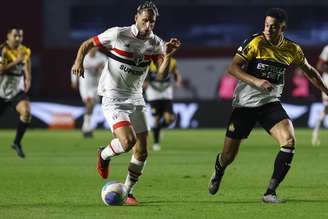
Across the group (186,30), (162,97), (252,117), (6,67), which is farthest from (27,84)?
(186,30)

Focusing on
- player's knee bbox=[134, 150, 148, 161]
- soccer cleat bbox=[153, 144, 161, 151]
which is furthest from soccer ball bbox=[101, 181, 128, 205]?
soccer cleat bbox=[153, 144, 161, 151]

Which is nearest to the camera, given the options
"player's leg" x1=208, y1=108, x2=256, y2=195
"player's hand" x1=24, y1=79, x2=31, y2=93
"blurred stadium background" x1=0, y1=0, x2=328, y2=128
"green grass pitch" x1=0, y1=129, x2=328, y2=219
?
"green grass pitch" x1=0, y1=129, x2=328, y2=219

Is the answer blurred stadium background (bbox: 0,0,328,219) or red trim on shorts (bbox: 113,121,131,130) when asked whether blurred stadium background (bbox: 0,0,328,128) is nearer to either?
blurred stadium background (bbox: 0,0,328,219)

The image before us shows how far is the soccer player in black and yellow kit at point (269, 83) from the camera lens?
10.9 m

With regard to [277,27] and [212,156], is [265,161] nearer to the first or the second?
[212,156]

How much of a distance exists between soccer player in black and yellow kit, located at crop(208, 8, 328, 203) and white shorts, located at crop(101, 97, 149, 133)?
101 cm

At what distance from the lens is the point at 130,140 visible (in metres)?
10.8

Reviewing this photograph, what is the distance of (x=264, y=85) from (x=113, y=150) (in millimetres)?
1791

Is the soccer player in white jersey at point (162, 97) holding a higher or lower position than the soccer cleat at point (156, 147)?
higher

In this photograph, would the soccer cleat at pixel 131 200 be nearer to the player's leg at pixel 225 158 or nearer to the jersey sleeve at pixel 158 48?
the player's leg at pixel 225 158

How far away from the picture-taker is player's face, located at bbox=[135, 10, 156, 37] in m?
10.9

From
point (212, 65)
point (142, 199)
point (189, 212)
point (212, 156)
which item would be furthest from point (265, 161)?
point (212, 65)

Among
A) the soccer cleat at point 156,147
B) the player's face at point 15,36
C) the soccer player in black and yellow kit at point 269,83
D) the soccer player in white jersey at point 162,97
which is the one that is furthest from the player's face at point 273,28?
the soccer player in white jersey at point 162,97

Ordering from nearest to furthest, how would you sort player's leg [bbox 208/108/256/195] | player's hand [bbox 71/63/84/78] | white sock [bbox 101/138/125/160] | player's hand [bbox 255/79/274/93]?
player's hand [bbox 255/79/274/93] → player's hand [bbox 71/63/84/78] → white sock [bbox 101/138/125/160] → player's leg [bbox 208/108/256/195]
